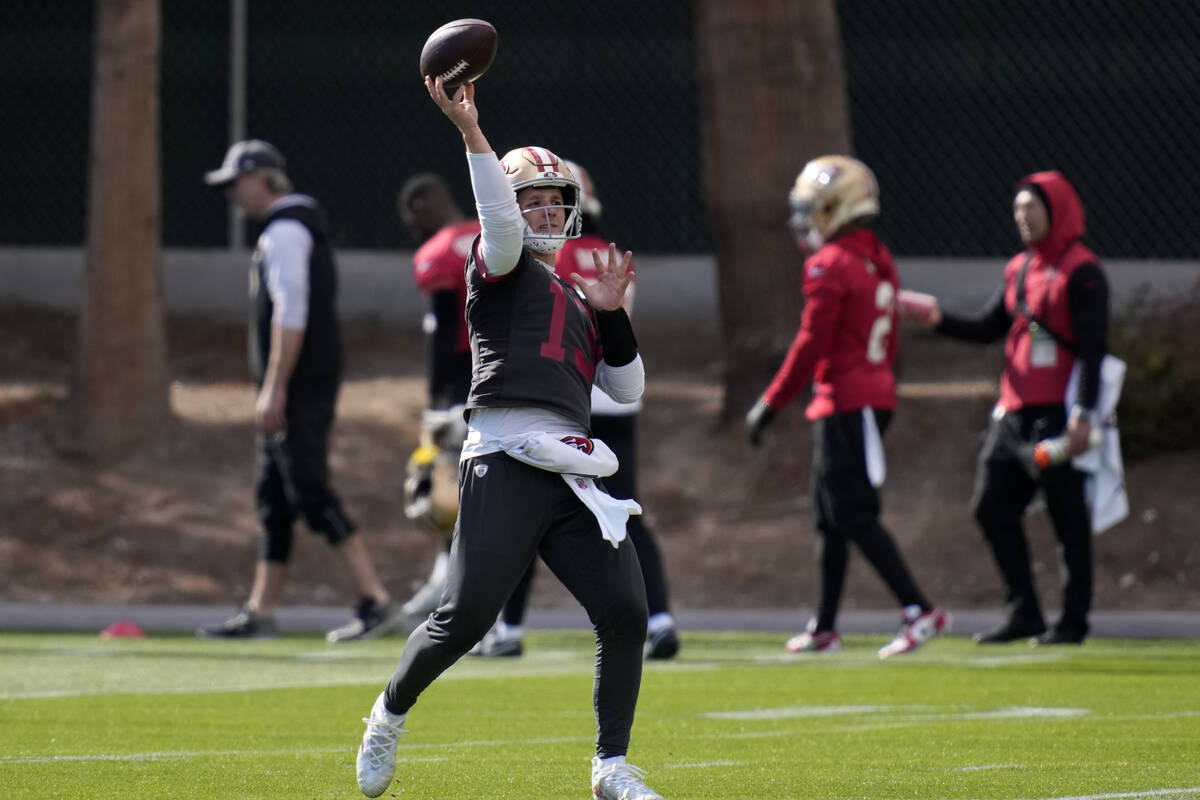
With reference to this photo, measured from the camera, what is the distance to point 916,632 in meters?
9.85

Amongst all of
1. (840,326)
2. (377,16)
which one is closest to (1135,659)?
(840,326)

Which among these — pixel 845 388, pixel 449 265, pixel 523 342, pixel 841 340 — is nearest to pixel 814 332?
pixel 841 340

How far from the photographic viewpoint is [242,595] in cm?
1351

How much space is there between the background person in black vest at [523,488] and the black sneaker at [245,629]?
553cm

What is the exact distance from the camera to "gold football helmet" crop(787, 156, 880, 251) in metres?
10.4

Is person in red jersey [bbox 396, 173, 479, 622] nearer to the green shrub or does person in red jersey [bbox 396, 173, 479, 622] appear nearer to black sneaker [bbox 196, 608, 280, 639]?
black sneaker [bbox 196, 608, 280, 639]

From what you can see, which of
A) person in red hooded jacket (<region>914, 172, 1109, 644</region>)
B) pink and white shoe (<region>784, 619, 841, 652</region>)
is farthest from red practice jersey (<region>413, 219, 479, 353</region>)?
person in red hooded jacket (<region>914, 172, 1109, 644</region>)

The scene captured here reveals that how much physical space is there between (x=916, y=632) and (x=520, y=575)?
15.4ft

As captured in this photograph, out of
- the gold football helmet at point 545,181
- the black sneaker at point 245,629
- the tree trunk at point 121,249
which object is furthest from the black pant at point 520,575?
the tree trunk at point 121,249

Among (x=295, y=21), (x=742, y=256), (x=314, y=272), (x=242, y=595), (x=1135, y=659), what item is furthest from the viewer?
(x=295, y=21)

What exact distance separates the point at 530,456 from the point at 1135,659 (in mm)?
5307

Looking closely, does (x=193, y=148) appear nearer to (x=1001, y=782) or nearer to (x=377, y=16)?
(x=377, y=16)

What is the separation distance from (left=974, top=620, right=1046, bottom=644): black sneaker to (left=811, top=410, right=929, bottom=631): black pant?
2.55 ft

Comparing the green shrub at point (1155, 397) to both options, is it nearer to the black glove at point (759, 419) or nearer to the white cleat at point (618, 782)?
the black glove at point (759, 419)
